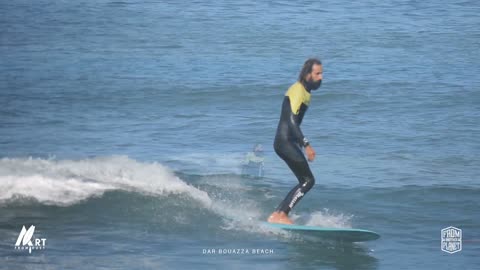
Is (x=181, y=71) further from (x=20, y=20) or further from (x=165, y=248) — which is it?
(x=165, y=248)

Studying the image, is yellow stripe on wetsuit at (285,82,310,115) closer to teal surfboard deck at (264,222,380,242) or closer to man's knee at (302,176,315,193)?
man's knee at (302,176,315,193)

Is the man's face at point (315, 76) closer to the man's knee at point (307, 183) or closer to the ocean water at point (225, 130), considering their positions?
the man's knee at point (307, 183)

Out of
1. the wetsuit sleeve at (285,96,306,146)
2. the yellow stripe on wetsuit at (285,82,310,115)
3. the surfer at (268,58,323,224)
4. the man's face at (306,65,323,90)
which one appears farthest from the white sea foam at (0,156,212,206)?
the man's face at (306,65,323,90)

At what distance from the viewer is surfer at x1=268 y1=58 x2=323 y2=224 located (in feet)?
35.8

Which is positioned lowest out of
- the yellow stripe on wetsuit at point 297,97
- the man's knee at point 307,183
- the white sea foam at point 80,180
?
the white sea foam at point 80,180

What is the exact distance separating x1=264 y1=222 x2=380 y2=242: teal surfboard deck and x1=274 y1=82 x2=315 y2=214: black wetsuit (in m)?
0.28

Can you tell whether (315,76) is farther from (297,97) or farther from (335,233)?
(335,233)

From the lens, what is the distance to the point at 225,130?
1784cm

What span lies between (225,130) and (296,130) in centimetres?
703

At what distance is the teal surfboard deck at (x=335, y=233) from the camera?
10695 millimetres

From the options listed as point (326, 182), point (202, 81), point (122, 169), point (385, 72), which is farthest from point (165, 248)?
point (385, 72)

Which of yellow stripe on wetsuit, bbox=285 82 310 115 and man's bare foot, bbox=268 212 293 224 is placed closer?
yellow stripe on wetsuit, bbox=285 82 310 115

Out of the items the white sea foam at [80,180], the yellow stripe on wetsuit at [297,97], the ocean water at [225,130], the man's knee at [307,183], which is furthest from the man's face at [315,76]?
the white sea foam at [80,180]

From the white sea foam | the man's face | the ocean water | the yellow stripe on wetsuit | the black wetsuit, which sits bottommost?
the ocean water
